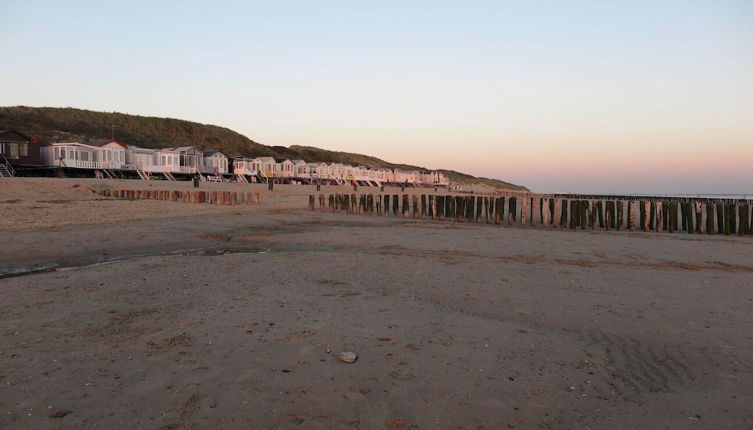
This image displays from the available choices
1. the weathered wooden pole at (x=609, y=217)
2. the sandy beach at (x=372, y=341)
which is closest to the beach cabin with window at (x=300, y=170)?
the weathered wooden pole at (x=609, y=217)

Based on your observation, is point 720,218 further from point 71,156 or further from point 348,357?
point 71,156

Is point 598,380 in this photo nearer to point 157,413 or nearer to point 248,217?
point 157,413

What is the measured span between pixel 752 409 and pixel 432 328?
117 inches

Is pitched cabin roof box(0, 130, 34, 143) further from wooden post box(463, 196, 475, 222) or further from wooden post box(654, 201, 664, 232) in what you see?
wooden post box(654, 201, 664, 232)

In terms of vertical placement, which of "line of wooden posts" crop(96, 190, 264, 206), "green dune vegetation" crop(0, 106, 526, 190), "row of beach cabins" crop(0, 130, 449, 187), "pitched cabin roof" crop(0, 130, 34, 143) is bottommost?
"line of wooden posts" crop(96, 190, 264, 206)

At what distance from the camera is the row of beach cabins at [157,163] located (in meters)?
45.3

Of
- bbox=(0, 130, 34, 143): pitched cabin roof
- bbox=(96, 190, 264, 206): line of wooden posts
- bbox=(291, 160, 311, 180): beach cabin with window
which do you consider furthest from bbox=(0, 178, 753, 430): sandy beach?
bbox=(291, 160, 311, 180): beach cabin with window

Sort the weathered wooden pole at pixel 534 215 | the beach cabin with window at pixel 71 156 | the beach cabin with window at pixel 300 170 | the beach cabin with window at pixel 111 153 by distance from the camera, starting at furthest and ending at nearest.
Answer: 1. the beach cabin with window at pixel 300 170
2. the beach cabin with window at pixel 111 153
3. the beach cabin with window at pixel 71 156
4. the weathered wooden pole at pixel 534 215

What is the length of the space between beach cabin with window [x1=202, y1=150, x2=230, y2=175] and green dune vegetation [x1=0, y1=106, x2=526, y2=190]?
Result: 25.3 m

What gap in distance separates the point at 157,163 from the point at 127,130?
62464mm

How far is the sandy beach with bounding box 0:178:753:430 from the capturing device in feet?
11.6

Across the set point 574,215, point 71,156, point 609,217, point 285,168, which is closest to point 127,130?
point 285,168

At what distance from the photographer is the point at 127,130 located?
10625 cm

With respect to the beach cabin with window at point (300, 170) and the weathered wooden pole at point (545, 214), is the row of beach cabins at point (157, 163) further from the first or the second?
the weathered wooden pole at point (545, 214)
